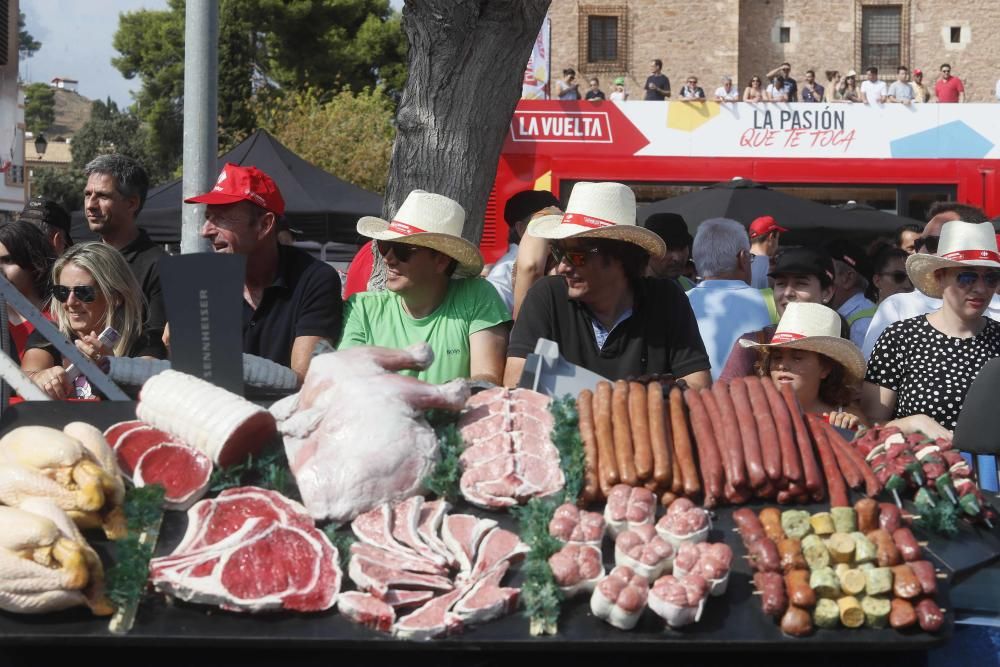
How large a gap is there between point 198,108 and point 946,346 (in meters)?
3.87

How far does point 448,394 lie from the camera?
3.47 meters

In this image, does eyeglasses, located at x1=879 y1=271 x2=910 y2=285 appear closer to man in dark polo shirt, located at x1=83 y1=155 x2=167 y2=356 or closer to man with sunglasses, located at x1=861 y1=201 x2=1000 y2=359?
man with sunglasses, located at x1=861 y1=201 x2=1000 y2=359

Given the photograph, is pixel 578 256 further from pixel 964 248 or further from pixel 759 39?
pixel 759 39

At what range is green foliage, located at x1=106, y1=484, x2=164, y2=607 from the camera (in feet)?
9.34

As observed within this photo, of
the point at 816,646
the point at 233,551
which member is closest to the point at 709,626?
the point at 816,646

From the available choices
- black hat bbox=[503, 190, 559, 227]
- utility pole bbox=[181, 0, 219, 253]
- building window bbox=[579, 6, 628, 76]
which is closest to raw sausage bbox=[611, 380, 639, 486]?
utility pole bbox=[181, 0, 219, 253]

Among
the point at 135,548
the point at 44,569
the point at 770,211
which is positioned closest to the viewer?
the point at 44,569

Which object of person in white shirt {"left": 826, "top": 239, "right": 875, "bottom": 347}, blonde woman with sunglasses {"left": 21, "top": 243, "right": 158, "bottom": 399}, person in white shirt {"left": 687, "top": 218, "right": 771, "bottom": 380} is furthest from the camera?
person in white shirt {"left": 826, "top": 239, "right": 875, "bottom": 347}

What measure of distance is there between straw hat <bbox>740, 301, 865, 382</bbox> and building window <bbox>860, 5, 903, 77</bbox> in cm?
Answer: 3762

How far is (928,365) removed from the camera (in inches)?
196

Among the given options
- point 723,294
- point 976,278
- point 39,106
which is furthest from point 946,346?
point 39,106

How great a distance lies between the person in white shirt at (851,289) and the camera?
272 inches

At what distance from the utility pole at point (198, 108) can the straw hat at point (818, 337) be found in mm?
3118

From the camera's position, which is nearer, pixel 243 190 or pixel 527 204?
pixel 243 190
